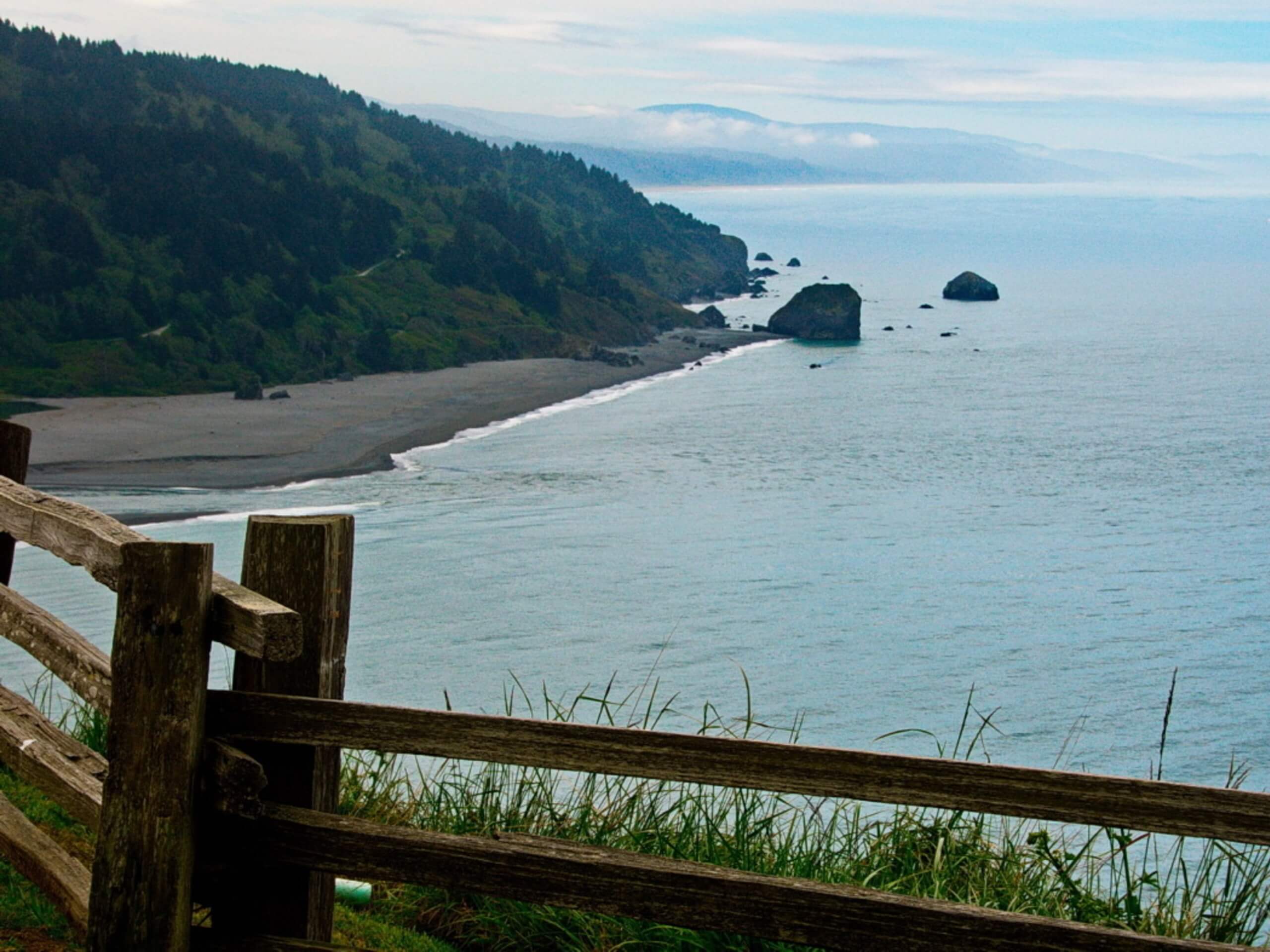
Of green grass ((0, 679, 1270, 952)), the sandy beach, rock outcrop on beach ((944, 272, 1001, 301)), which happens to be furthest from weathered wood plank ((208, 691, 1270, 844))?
rock outcrop on beach ((944, 272, 1001, 301))

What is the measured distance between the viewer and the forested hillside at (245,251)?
88438 millimetres

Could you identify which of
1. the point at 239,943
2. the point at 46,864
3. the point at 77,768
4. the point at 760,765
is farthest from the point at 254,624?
the point at 46,864

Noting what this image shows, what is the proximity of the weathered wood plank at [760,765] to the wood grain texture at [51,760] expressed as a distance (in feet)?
1.98

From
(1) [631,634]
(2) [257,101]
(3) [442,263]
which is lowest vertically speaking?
(1) [631,634]

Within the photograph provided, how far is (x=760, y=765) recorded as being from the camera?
3953mm

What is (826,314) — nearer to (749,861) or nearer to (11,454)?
(11,454)

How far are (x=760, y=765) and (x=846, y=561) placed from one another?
3947 cm

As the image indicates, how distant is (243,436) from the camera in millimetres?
64688

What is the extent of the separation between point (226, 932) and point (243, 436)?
62471mm

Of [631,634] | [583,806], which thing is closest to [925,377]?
[631,634]

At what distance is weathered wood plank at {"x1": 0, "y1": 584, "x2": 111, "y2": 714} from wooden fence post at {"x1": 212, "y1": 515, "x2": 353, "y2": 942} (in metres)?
0.39

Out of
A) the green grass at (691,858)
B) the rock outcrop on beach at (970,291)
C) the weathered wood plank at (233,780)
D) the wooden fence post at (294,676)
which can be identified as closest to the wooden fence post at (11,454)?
the green grass at (691,858)

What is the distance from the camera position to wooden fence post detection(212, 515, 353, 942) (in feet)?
14.2

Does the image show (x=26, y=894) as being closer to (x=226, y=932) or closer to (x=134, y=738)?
(x=226, y=932)
